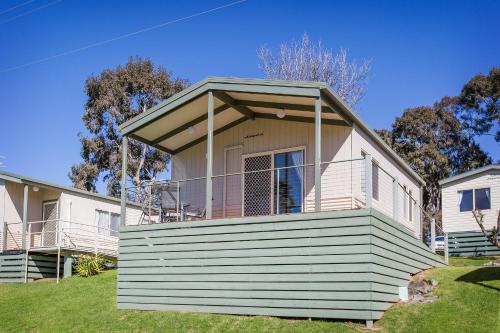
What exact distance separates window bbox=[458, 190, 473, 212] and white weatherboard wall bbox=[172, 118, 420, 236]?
684cm

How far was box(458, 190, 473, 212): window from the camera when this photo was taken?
2544cm

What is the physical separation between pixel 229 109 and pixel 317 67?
18076 millimetres

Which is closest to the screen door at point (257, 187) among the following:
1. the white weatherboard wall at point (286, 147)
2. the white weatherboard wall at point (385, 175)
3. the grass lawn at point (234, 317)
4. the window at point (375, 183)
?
the white weatherboard wall at point (286, 147)

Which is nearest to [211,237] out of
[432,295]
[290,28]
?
[432,295]

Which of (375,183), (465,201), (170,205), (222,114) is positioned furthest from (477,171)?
(170,205)

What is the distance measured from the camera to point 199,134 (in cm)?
1781

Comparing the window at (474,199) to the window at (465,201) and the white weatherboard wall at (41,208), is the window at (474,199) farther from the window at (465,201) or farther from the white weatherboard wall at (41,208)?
the white weatherboard wall at (41,208)

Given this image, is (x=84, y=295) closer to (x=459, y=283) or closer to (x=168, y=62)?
(x=459, y=283)

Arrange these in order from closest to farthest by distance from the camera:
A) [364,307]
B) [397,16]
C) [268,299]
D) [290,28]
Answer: [364,307], [268,299], [397,16], [290,28]

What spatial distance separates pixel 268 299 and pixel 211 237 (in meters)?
1.96

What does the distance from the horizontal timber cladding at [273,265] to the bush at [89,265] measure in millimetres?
6540

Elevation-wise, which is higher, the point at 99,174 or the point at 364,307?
the point at 99,174

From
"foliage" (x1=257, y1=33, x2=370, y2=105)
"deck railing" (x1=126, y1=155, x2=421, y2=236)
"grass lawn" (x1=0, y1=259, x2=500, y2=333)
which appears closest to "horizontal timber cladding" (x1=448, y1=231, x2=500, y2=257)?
"deck railing" (x1=126, y1=155, x2=421, y2=236)

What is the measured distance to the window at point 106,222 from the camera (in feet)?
85.8
